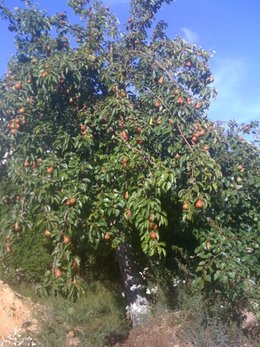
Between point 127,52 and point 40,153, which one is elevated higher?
point 127,52

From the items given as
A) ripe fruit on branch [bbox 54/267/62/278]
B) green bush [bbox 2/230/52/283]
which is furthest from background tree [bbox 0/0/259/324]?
green bush [bbox 2/230/52/283]

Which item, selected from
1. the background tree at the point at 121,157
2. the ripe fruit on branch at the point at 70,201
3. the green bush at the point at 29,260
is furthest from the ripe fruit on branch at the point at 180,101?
the green bush at the point at 29,260

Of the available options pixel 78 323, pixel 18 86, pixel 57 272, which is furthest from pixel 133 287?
pixel 18 86

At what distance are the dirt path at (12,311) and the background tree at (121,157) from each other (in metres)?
1.40

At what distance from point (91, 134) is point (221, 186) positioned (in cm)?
143

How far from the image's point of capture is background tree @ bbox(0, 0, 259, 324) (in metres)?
4.25

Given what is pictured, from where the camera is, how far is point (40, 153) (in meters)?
4.75

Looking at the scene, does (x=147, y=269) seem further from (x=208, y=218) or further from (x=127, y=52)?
(x=127, y=52)

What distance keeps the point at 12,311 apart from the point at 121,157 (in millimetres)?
3344

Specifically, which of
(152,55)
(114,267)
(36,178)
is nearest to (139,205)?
(36,178)

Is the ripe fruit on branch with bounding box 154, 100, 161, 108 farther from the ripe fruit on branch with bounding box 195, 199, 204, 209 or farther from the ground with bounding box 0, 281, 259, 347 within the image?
the ground with bounding box 0, 281, 259, 347

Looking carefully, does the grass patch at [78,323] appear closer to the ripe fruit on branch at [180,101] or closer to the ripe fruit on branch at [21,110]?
the ripe fruit on branch at [21,110]

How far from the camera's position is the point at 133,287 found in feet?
19.0

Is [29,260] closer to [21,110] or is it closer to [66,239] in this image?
[21,110]
